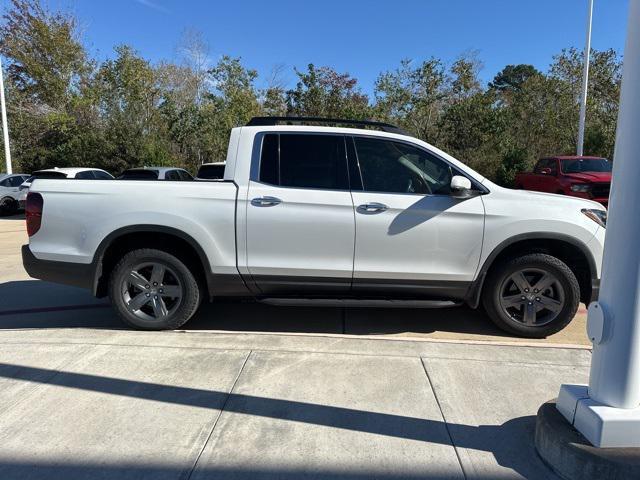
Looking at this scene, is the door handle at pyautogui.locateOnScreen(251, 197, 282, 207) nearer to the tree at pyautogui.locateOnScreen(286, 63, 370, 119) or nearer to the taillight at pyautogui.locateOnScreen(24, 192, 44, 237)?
the taillight at pyautogui.locateOnScreen(24, 192, 44, 237)

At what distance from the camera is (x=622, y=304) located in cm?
254

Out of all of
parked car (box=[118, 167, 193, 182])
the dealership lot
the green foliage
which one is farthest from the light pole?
the green foliage

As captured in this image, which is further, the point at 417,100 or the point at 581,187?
the point at 417,100

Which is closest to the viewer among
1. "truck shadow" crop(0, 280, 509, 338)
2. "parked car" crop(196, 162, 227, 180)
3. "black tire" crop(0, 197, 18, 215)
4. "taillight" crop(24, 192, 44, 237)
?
"taillight" crop(24, 192, 44, 237)

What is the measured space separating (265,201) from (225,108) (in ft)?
70.3

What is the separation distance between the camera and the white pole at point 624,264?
247 centimetres

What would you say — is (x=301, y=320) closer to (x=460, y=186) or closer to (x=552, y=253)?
(x=460, y=186)

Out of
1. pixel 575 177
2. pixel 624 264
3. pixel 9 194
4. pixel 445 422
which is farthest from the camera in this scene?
pixel 9 194

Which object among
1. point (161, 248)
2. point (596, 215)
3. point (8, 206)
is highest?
point (596, 215)

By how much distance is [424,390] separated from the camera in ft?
11.7

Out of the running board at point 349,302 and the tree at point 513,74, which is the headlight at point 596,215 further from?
the tree at point 513,74

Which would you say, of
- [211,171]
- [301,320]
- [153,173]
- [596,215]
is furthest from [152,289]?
[153,173]

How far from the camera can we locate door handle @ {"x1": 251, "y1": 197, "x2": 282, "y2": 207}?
4.39 meters

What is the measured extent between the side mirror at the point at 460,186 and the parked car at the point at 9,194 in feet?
58.7
